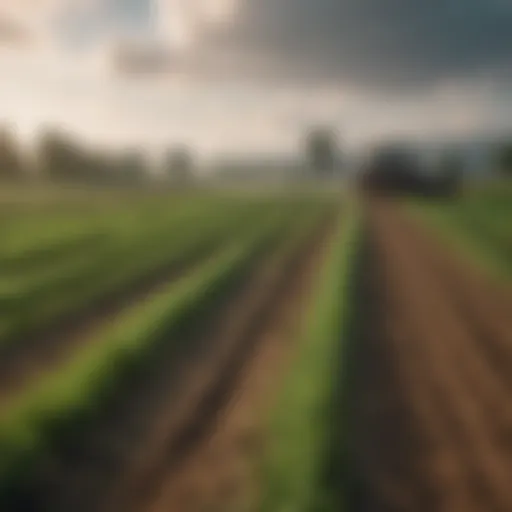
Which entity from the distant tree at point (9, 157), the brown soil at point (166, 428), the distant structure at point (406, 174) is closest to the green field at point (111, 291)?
the brown soil at point (166, 428)

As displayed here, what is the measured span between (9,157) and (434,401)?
758cm

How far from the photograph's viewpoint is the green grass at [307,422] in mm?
4129

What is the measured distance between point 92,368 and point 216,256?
7.88 m

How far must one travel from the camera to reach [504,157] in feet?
30.0

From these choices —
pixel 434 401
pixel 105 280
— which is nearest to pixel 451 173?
pixel 434 401

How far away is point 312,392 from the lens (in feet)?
18.5

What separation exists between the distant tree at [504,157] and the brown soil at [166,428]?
12.9ft

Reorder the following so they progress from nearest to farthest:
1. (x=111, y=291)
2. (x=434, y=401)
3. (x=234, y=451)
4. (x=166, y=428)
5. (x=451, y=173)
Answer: (x=234, y=451) < (x=166, y=428) < (x=434, y=401) < (x=451, y=173) < (x=111, y=291)

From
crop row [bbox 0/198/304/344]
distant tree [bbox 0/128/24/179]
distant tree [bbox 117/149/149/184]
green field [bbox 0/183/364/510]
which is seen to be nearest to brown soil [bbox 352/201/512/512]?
green field [bbox 0/183/364/510]

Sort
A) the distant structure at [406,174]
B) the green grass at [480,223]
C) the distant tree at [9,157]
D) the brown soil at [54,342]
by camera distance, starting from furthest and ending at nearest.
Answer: the green grass at [480,223] < the distant structure at [406,174] < the distant tree at [9,157] < the brown soil at [54,342]

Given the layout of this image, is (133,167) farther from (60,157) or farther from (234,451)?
(234,451)

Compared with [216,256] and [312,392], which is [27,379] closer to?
[312,392]

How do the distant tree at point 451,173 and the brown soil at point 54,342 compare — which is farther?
the distant tree at point 451,173

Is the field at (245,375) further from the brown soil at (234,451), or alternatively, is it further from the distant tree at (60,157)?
the distant tree at (60,157)
